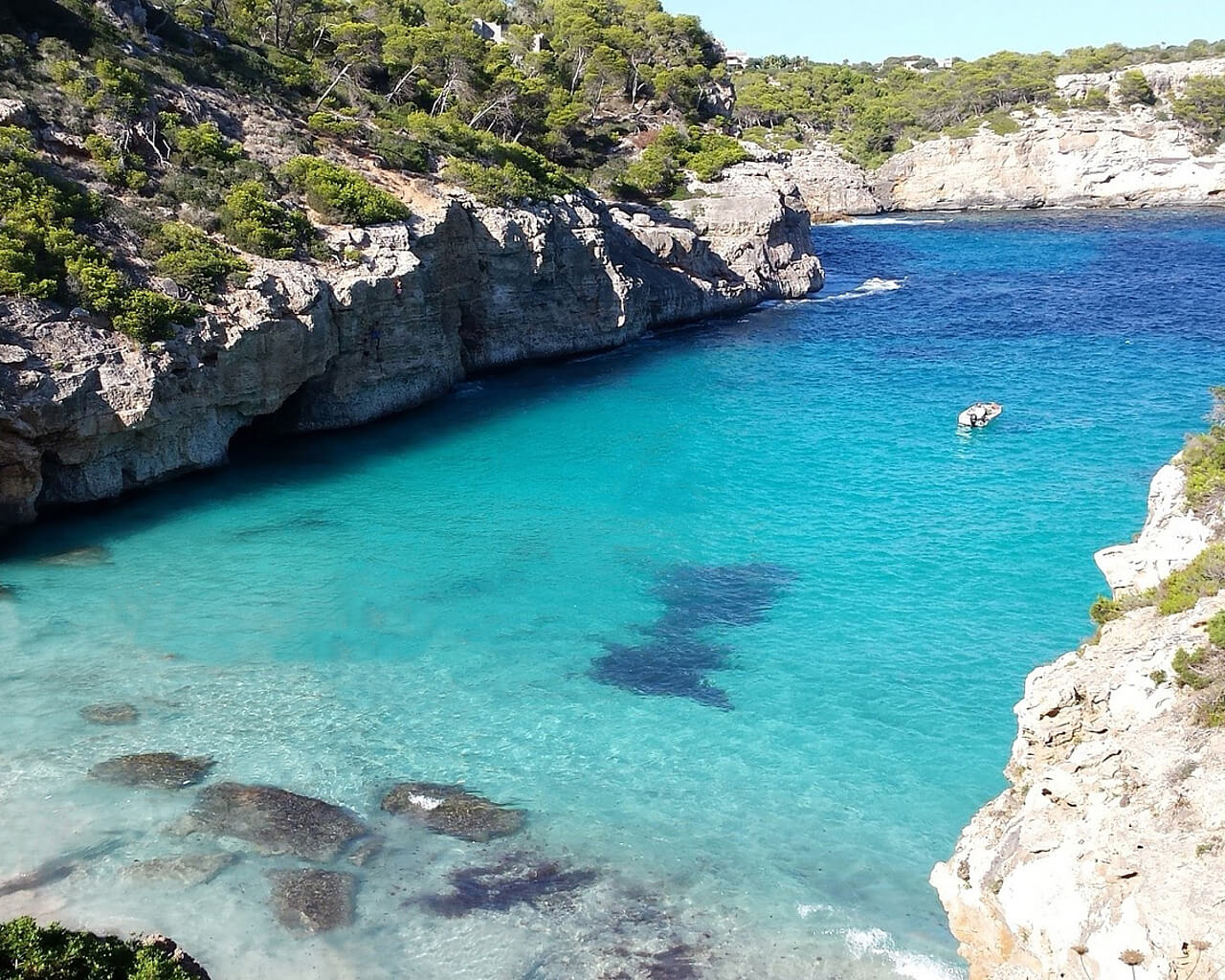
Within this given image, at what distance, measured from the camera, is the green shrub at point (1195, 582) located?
13489mm

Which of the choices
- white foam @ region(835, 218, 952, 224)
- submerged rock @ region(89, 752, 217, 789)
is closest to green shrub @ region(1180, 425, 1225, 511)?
submerged rock @ region(89, 752, 217, 789)

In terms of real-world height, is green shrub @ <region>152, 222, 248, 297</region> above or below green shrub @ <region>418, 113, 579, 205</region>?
below

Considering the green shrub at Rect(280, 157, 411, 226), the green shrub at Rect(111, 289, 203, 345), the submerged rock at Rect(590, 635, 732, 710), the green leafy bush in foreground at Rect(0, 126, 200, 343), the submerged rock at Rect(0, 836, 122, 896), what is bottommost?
the submerged rock at Rect(590, 635, 732, 710)

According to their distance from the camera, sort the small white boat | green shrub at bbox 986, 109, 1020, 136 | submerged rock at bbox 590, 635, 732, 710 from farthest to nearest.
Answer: green shrub at bbox 986, 109, 1020, 136 → the small white boat → submerged rock at bbox 590, 635, 732, 710

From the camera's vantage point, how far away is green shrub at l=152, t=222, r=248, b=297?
117ft

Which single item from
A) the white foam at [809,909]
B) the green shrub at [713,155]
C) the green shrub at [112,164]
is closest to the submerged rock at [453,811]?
the white foam at [809,909]

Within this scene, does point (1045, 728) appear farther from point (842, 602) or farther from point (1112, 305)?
point (1112, 305)

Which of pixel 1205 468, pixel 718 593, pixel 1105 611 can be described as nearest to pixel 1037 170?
pixel 718 593

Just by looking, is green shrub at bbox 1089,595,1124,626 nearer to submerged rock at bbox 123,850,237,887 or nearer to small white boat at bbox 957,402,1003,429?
submerged rock at bbox 123,850,237,887

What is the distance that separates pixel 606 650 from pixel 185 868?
11.3 meters

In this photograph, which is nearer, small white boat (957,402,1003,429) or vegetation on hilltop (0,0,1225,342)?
vegetation on hilltop (0,0,1225,342)

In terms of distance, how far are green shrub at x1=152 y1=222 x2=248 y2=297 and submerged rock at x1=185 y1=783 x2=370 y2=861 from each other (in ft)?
73.7

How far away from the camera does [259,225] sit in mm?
39156

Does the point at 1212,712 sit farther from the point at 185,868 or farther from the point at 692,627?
the point at 692,627
